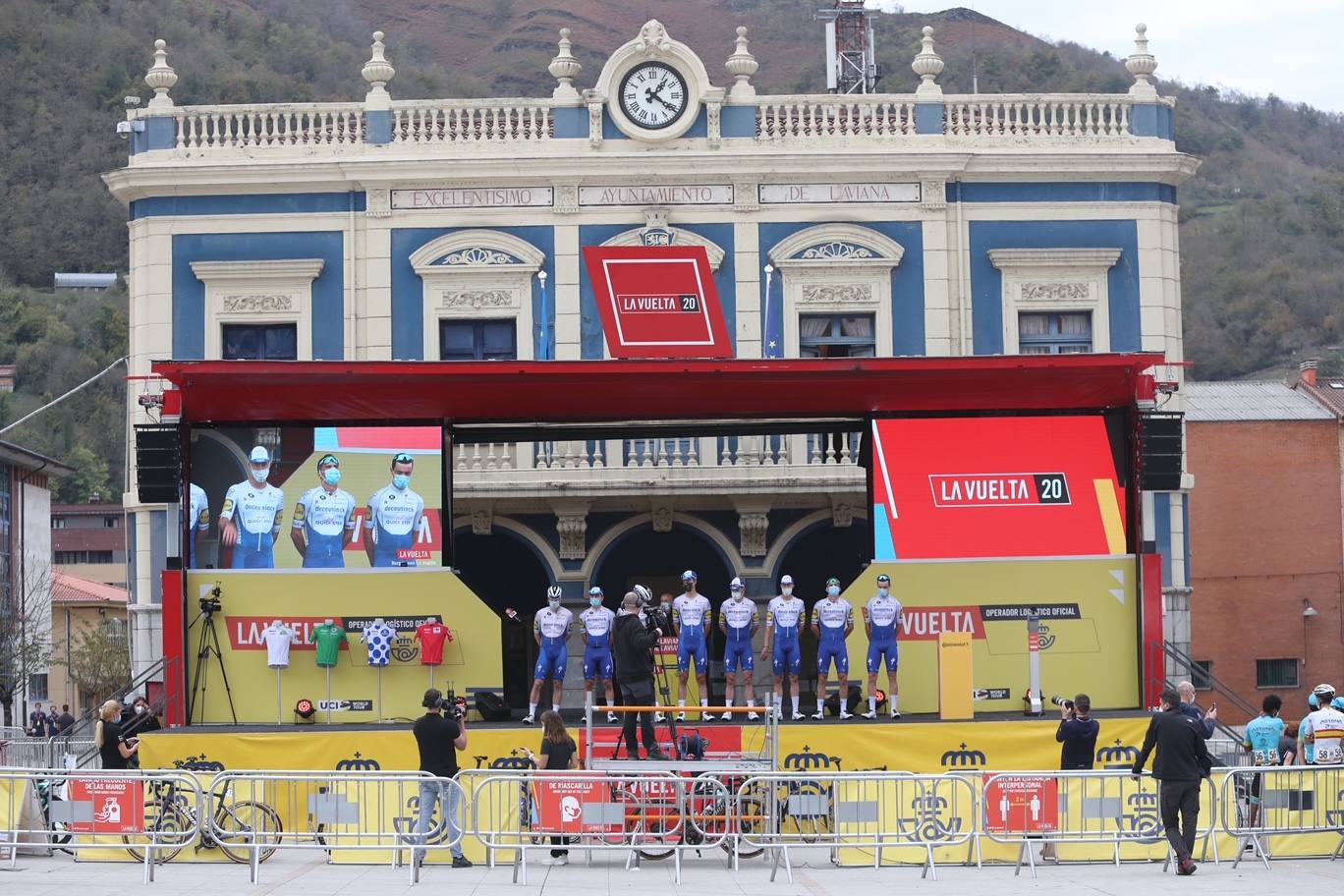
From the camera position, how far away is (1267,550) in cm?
4675

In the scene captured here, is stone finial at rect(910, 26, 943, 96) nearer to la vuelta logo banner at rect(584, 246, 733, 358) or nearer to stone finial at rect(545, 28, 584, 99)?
stone finial at rect(545, 28, 584, 99)

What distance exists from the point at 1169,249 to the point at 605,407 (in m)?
11.8

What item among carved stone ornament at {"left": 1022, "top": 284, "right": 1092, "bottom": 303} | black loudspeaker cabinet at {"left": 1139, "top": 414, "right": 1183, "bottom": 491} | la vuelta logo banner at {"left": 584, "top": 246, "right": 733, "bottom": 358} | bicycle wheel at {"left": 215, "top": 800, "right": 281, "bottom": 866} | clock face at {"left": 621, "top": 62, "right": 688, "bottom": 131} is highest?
clock face at {"left": 621, "top": 62, "right": 688, "bottom": 131}

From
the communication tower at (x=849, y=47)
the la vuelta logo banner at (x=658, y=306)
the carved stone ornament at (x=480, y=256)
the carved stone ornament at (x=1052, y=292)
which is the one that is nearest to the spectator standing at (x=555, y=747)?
the la vuelta logo banner at (x=658, y=306)

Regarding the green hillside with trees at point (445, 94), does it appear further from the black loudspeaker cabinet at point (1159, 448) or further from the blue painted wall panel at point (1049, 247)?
the black loudspeaker cabinet at point (1159, 448)

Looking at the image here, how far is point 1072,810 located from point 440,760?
5902 mm

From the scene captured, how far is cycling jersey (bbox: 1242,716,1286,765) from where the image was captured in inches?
890

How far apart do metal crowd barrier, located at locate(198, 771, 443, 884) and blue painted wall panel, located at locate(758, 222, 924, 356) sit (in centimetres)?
1554

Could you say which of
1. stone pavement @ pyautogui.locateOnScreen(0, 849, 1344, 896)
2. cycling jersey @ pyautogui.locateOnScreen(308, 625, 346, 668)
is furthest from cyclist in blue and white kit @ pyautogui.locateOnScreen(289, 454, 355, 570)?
stone pavement @ pyautogui.locateOnScreen(0, 849, 1344, 896)

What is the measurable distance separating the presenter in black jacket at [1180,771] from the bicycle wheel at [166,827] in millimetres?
8730

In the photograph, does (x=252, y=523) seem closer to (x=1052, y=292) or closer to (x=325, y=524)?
(x=325, y=524)

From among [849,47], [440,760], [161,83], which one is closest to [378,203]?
[161,83]

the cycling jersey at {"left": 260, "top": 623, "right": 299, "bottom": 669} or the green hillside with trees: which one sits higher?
the green hillside with trees

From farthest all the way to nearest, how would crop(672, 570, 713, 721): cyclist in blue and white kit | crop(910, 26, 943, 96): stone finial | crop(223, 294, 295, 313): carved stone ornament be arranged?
1. crop(910, 26, 943, 96): stone finial
2. crop(223, 294, 295, 313): carved stone ornament
3. crop(672, 570, 713, 721): cyclist in blue and white kit
